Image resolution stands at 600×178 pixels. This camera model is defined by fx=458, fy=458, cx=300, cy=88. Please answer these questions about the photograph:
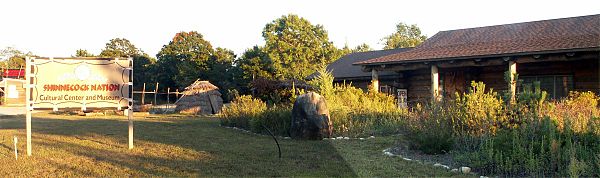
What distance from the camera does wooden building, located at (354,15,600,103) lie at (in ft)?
49.1

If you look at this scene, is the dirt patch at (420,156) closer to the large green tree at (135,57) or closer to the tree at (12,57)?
the large green tree at (135,57)

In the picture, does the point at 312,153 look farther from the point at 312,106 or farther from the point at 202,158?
the point at 312,106

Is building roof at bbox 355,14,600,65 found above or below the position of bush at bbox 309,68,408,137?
above

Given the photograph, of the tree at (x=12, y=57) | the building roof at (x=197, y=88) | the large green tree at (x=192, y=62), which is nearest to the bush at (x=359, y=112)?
the building roof at (x=197, y=88)

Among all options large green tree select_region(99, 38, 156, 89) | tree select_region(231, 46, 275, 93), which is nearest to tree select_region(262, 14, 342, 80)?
tree select_region(231, 46, 275, 93)

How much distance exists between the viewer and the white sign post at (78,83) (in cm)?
984

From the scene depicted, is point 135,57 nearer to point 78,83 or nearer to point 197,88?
point 197,88

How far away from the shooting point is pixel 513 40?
17812 mm

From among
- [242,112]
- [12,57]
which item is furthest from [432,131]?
[12,57]

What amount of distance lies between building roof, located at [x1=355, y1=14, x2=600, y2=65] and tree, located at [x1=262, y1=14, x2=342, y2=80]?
2589 cm

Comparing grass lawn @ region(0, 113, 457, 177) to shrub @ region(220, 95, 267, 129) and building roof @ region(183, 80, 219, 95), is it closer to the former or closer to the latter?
shrub @ region(220, 95, 267, 129)

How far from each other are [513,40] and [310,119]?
34.3ft

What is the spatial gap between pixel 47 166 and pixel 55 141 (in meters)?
4.55

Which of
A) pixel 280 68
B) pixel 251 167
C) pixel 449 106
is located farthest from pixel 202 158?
pixel 280 68
